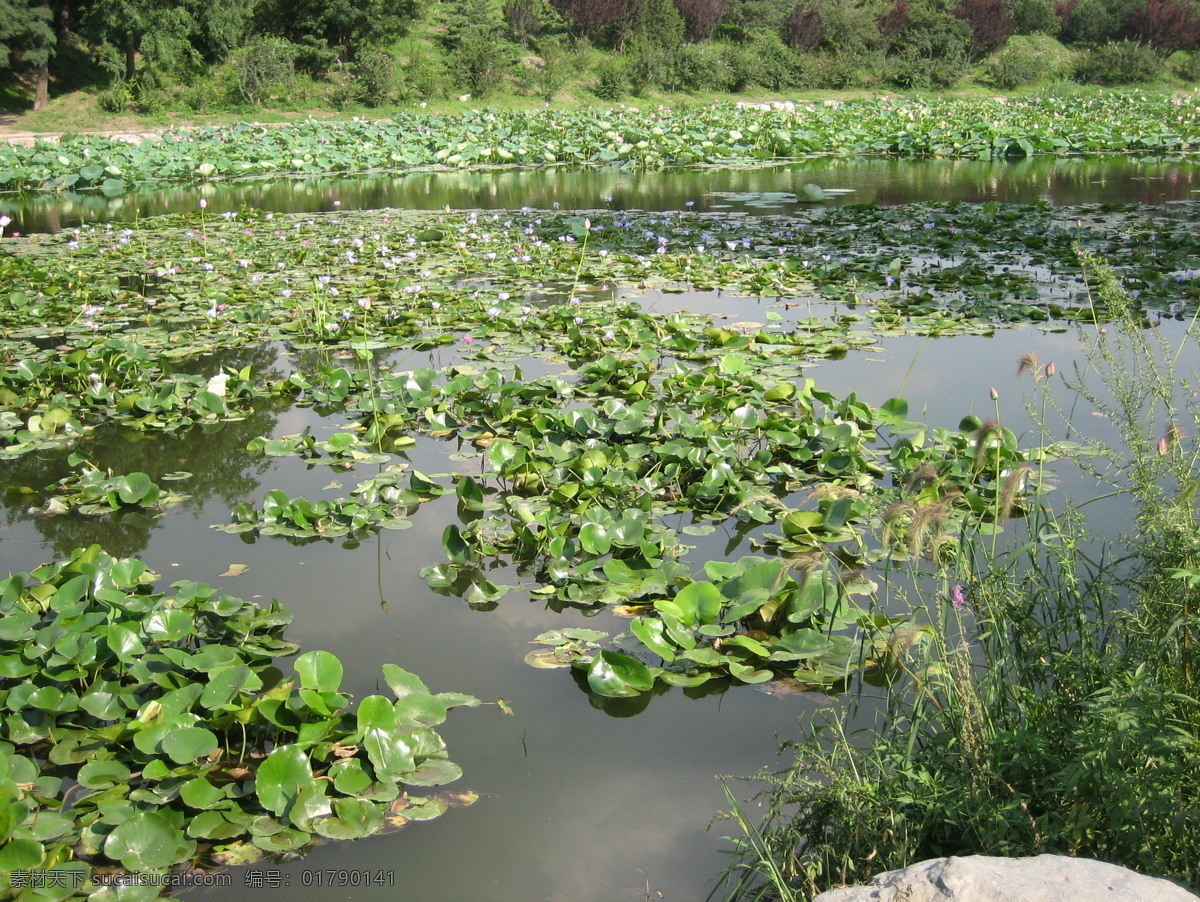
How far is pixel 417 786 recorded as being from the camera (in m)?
1.96

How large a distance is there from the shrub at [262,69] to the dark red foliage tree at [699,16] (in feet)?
40.9

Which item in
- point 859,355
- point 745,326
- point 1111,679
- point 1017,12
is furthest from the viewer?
point 1017,12

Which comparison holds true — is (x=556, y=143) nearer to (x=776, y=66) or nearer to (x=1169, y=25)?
(x=776, y=66)

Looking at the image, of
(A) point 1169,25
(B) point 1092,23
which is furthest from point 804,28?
(A) point 1169,25

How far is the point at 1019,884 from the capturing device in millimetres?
1154

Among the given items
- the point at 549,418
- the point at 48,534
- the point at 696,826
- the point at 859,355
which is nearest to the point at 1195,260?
the point at 859,355

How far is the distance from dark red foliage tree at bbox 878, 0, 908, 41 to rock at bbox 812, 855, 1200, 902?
31406 millimetres

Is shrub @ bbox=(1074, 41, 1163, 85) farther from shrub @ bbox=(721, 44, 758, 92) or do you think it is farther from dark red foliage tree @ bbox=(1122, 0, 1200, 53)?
shrub @ bbox=(721, 44, 758, 92)

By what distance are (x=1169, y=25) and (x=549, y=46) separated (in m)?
20.9

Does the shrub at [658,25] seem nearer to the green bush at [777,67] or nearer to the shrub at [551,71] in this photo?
the green bush at [777,67]

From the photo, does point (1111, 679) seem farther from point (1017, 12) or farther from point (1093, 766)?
point (1017, 12)

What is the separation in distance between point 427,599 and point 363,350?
2.01 metres

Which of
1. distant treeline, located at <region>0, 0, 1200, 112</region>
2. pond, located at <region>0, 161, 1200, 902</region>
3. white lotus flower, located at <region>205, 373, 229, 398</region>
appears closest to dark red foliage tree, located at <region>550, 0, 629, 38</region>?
distant treeline, located at <region>0, 0, 1200, 112</region>

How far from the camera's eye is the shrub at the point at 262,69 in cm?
1931
